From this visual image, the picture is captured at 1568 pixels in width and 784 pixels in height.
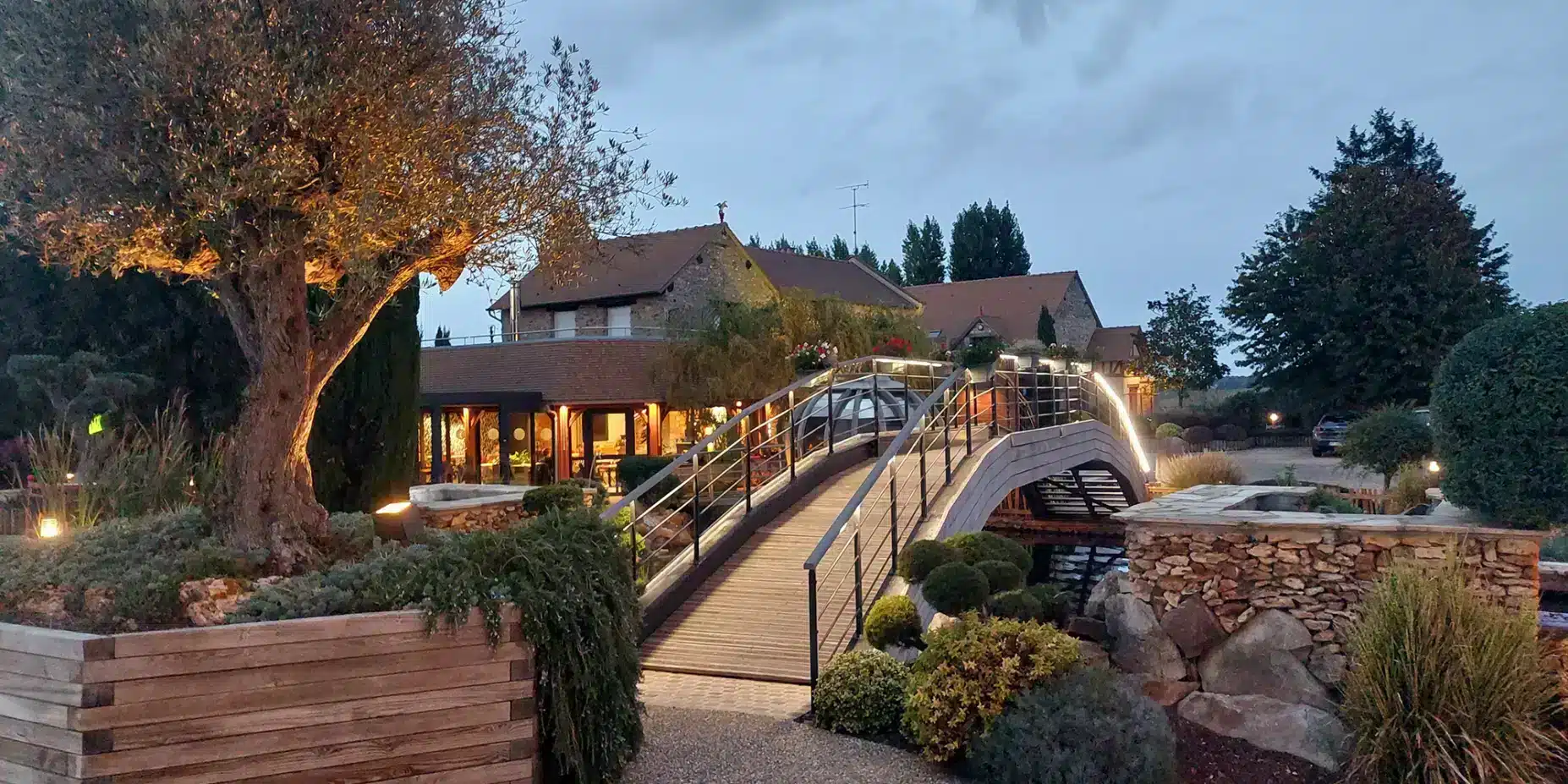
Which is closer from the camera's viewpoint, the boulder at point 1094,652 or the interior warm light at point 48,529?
the interior warm light at point 48,529

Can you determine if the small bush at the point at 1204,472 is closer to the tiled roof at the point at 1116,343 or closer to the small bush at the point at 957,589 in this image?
the small bush at the point at 957,589

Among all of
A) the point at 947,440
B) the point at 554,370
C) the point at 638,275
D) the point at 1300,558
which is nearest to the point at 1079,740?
the point at 1300,558

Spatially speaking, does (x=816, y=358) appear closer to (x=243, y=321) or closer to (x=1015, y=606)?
(x=1015, y=606)

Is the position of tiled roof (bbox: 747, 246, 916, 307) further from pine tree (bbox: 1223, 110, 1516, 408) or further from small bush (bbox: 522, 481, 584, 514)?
small bush (bbox: 522, 481, 584, 514)

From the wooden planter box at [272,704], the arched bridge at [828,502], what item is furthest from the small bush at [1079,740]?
the wooden planter box at [272,704]

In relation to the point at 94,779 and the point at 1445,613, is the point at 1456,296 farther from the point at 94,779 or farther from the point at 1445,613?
the point at 94,779

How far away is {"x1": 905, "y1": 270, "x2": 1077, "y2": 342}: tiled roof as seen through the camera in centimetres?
3984

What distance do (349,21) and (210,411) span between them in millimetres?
9718

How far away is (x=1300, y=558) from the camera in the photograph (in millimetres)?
7746

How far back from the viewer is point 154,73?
4.80m

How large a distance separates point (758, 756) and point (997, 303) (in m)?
37.3

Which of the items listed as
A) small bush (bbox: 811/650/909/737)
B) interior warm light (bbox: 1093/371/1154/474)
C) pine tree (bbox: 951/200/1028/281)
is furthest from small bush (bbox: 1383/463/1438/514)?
pine tree (bbox: 951/200/1028/281)

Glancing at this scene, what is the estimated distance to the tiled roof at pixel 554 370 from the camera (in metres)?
22.9

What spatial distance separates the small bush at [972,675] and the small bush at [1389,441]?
11.5 meters
